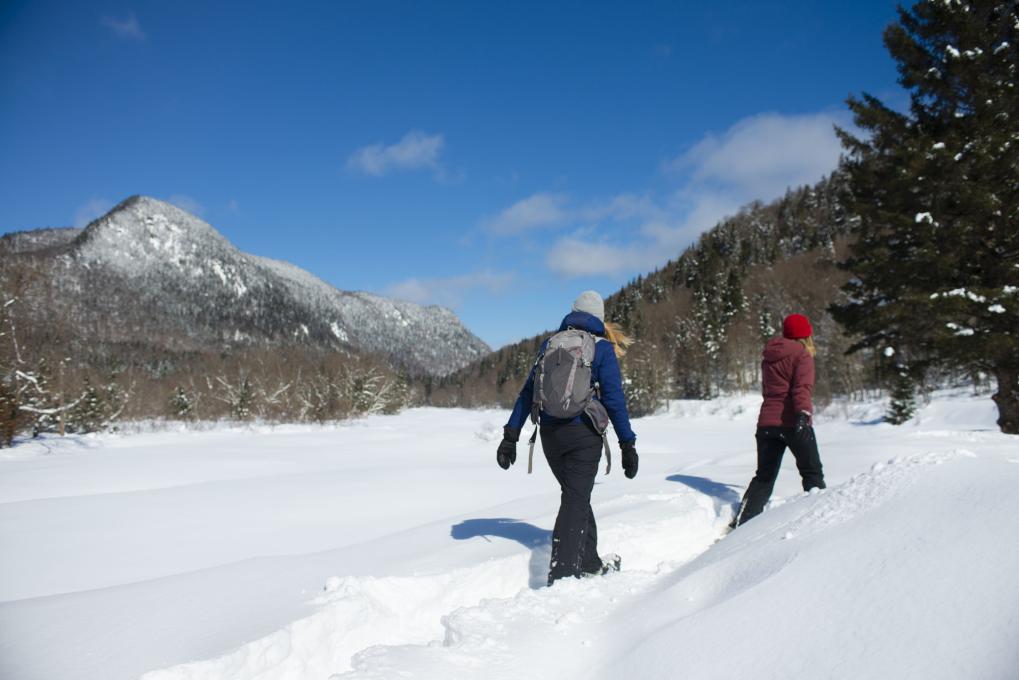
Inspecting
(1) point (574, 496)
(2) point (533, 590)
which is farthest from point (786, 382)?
(2) point (533, 590)

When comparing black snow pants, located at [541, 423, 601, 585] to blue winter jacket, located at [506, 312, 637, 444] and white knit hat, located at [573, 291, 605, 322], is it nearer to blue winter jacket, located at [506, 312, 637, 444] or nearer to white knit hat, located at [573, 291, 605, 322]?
blue winter jacket, located at [506, 312, 637, 444]

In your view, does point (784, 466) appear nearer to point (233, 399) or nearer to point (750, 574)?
point (750, 574)

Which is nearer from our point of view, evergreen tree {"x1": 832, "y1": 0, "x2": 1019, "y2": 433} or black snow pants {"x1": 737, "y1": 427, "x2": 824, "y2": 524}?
A: black snow pants {"x1": 737, "y1": 427, "x2": 824, "y2": 524}

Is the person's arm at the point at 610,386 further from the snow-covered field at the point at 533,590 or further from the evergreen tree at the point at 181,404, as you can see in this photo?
the evergreen tree at the point at 181,404

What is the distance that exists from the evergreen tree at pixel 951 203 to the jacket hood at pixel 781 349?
20.5ft

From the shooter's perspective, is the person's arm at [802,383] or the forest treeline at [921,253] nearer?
the person's arm at [802,383]

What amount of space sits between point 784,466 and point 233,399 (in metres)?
38.8

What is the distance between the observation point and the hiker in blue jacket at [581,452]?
339 cm

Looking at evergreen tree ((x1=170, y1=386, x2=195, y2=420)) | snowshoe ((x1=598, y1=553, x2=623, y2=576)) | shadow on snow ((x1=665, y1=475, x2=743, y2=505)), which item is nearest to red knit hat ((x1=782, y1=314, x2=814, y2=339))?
shadow on snow ((x1=665, y1=475, x2=743, y2=505))

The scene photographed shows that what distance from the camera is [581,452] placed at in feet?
11.5

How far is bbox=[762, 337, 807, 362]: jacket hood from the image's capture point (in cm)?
493

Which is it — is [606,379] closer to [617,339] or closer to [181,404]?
[617,339]

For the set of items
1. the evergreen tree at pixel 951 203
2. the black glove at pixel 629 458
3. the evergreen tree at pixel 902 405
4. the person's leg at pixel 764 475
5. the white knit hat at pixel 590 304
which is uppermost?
the evergreen tree at pixel 951 203

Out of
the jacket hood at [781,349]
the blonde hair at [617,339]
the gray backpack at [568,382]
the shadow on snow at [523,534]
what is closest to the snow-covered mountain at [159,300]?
the shadow on snow at [523,534]
